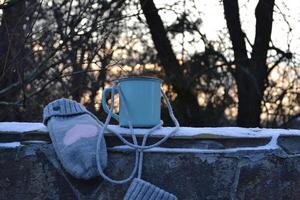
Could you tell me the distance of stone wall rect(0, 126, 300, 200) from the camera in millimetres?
1832

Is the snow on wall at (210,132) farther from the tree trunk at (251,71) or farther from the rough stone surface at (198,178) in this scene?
the tree trunk at (251,71)

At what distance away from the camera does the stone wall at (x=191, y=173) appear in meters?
1.83

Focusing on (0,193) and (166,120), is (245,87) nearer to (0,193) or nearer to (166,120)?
(166,120)

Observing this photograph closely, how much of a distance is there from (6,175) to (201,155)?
0.70 m

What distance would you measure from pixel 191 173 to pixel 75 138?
1.35 feet

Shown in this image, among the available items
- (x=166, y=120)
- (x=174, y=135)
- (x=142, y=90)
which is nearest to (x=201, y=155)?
(x=174, y=135)

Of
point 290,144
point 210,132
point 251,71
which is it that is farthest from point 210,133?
point 251,71

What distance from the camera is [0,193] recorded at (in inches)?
76.5

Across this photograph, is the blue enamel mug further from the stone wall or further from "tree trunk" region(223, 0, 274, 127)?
"tree trunk" region(223, 0, 274, 127)

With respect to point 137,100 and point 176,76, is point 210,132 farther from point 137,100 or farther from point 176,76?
point 176,76

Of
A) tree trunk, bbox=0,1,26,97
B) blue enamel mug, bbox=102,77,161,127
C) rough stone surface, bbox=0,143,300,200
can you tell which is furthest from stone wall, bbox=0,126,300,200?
tree trunk, bbox=0,1,26,97

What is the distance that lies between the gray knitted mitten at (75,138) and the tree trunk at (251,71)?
537 centimetres

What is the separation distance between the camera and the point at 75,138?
6.08 ft

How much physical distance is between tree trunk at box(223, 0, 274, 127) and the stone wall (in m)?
5.36
